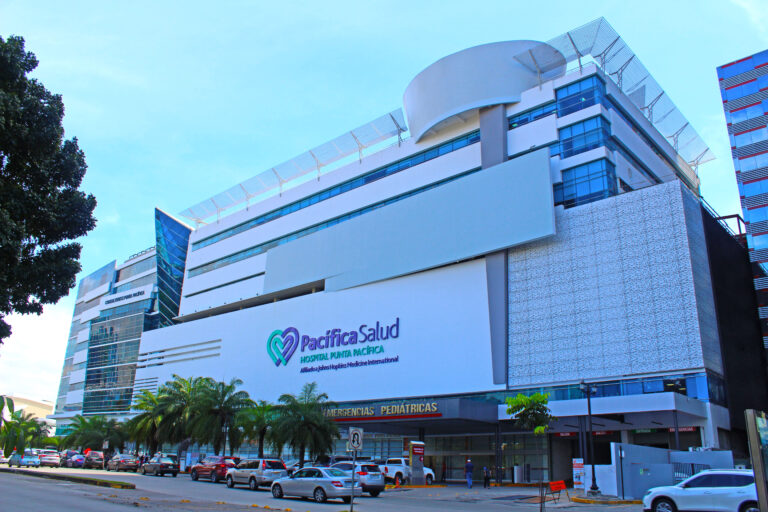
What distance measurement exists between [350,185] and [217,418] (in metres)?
27.1

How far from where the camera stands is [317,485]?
24828mm

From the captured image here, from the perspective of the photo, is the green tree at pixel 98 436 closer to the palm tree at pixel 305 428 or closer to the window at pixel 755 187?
the palm tree at pixel 305 428

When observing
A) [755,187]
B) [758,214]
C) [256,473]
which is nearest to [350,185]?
[256,473]

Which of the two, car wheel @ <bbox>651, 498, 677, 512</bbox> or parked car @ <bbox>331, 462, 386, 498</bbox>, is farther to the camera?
parked car @ <bbox>331, 462, 386, 498</bbox>

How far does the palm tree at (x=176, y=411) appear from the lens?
174ft

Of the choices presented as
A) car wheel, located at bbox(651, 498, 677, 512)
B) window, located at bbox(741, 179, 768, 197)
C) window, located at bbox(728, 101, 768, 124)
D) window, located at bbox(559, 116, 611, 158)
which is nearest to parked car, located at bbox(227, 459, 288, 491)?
car wheel, located at bbox(651, 498, 677, 512)

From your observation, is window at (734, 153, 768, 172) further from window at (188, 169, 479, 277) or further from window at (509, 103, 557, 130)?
window at (188, 169, 479, 277)

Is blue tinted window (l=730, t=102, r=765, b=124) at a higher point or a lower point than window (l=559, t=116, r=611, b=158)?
higher

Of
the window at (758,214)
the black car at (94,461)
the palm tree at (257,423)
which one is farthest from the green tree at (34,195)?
the window at (758,214)

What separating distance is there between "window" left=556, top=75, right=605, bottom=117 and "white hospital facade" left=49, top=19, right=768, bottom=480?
5.3 inches

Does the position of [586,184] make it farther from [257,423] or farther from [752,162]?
[257,423]

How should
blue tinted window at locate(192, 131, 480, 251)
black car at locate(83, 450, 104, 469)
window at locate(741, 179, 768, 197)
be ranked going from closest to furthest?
window at locate(741, 179, 768, 197) → blue tinted window at locate(192, 131, 480, 251) → black car at locate(83, 450, 104, 469)

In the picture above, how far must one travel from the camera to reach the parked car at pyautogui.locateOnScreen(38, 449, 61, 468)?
5841 centimetres

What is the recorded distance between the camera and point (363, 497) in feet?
89.4
